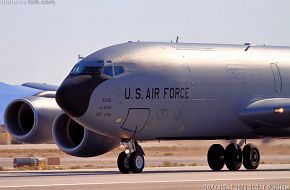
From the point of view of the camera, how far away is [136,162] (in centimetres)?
3991

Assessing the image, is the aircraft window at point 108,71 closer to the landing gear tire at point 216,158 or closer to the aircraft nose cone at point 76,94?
the aircraft nose cone at point 76,94

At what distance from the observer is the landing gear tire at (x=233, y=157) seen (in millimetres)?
44000

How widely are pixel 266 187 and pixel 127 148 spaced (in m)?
12.6

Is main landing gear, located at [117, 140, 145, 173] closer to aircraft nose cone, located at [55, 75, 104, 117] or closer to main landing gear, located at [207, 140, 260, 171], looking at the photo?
aircraft nose cone, located at [55, 75, 104, 117]

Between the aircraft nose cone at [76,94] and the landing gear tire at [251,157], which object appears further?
the landing gear tire at [251,157]

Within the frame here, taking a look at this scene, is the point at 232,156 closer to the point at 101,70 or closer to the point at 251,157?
the point at 251,157

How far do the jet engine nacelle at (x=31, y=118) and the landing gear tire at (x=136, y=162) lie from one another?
5.52 meters

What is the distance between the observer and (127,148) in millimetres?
40844

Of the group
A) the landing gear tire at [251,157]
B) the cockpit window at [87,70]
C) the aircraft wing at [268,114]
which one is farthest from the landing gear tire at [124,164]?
the landing gear tire at [251,157]

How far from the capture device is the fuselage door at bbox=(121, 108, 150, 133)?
133 feet

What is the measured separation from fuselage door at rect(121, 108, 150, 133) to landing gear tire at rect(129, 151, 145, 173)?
107 cm

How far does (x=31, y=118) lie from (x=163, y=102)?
659 centimetres

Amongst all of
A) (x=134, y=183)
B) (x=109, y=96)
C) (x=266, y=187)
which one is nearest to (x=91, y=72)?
(x=109, y=96)

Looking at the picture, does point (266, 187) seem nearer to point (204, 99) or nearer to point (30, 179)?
point (30, 179)
